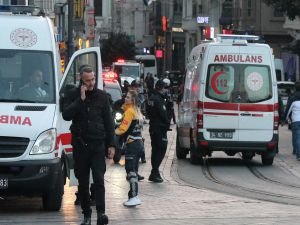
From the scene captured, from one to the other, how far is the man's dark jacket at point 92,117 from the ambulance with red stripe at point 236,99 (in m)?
8.82

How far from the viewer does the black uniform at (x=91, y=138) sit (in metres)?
10.3

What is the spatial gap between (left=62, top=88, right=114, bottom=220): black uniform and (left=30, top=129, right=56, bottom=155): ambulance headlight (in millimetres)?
923

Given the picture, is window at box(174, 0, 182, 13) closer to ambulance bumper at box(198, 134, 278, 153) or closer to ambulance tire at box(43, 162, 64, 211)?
ambulance bumper at box(198, 134, 278, 153)

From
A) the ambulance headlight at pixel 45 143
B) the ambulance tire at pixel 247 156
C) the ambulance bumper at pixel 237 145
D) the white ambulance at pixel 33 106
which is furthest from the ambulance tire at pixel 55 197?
the ambulance tire at pixel 247 156

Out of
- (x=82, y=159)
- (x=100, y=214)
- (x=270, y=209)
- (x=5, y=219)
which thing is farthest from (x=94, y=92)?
(x=270, y=209)

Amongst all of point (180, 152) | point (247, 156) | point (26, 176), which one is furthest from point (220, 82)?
point (26, 176)

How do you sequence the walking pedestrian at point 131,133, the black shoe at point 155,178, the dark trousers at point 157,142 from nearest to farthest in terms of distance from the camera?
1. the walking pedestrian at point 131,133
2. the dark trousers at point 157,142
3. the black shoe at point 155,178

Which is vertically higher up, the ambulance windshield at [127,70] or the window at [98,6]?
the window at [98,6]

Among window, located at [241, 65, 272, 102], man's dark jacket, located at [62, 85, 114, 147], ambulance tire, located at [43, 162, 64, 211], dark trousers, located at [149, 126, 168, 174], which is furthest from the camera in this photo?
window, located at [241, 65, 272, 102]

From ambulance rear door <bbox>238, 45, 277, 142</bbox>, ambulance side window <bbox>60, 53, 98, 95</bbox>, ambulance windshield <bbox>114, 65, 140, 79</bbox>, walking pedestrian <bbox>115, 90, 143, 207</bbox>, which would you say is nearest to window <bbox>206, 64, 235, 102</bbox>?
ambulance rear door <bbox>238, 45, 277, 142</bbox>

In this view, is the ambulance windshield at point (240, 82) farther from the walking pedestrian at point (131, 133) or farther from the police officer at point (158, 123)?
the walking pedestrian at point (131, 133)

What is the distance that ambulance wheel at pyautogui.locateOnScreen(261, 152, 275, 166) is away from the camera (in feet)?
64.2

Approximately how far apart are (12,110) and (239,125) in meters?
8.51

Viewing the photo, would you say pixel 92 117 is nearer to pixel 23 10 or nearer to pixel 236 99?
pixel 23 10
